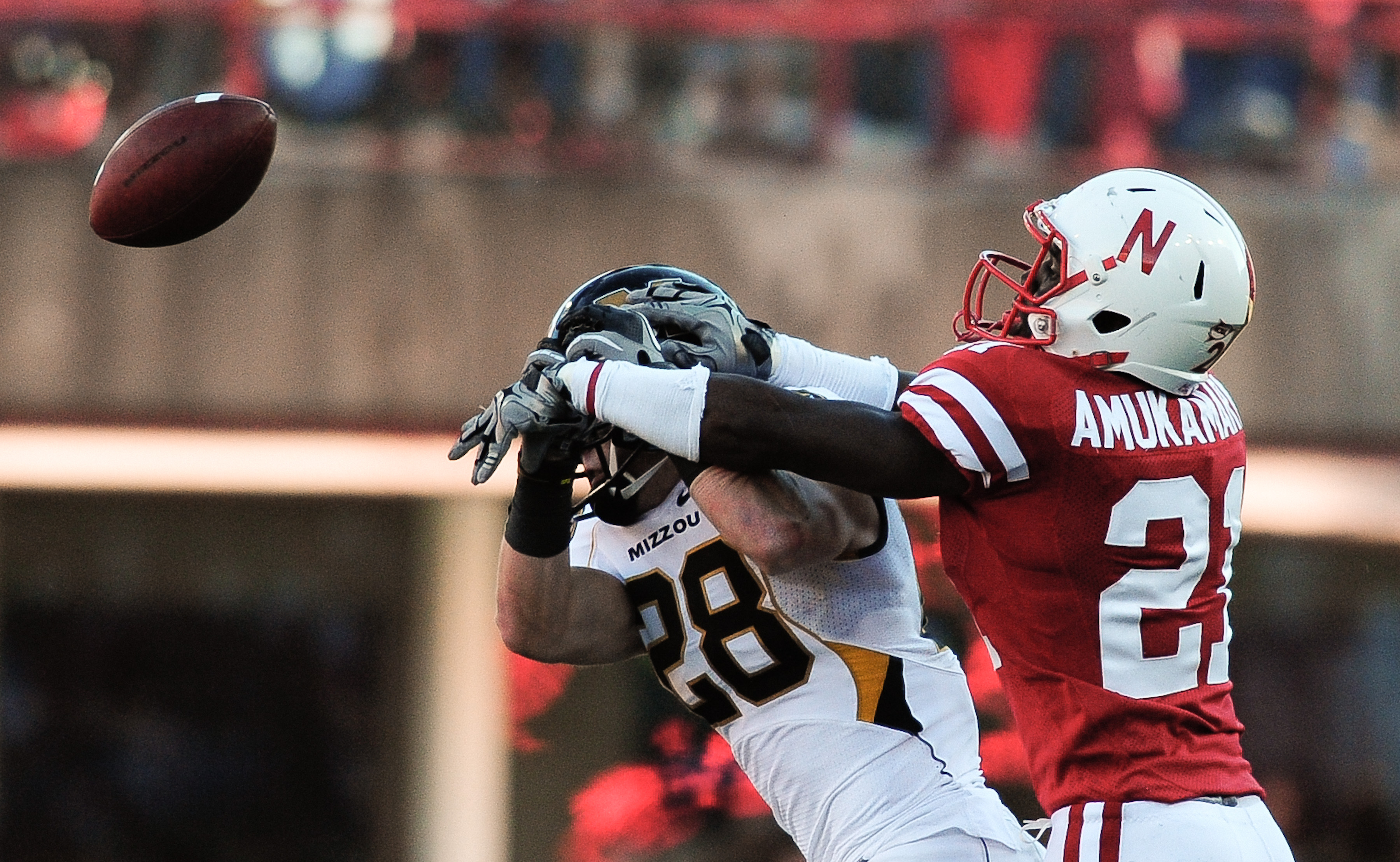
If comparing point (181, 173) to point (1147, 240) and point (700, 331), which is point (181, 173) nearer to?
point (700, 331)

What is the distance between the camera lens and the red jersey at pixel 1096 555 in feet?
7.59

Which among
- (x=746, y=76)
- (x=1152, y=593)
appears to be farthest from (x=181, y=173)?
(x=746, y=76)

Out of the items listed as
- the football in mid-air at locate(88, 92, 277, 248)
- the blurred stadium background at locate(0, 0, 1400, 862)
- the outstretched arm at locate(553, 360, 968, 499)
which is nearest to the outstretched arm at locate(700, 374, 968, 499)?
the outstretched arm at locate(553, 360, 968, 499)

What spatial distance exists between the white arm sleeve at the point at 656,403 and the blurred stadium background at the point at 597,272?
3.49 m

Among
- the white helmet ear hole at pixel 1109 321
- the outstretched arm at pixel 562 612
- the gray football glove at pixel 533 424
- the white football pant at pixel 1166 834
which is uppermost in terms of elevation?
the white helmet ear hole at pixel 1109 321

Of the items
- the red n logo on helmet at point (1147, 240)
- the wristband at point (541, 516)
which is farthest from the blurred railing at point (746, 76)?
the red n logo on helmet at point (1147, 240)

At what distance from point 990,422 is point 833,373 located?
588 millimetres

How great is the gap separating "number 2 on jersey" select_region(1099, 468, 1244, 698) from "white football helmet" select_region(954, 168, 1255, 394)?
0.17 m

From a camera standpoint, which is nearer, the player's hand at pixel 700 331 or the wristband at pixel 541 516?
the player's hand at pixel 700 331

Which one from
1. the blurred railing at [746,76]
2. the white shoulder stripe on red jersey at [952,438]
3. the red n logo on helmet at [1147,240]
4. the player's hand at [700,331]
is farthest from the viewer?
the blurred railing at [746,76]

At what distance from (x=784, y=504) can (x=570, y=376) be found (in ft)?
1.20

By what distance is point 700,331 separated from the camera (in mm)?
2652

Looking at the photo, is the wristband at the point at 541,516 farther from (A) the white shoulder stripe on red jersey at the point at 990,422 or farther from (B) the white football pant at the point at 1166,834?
(B) the white football pant at the point at 1166,834

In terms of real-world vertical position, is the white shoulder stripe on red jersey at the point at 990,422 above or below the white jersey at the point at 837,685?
above
